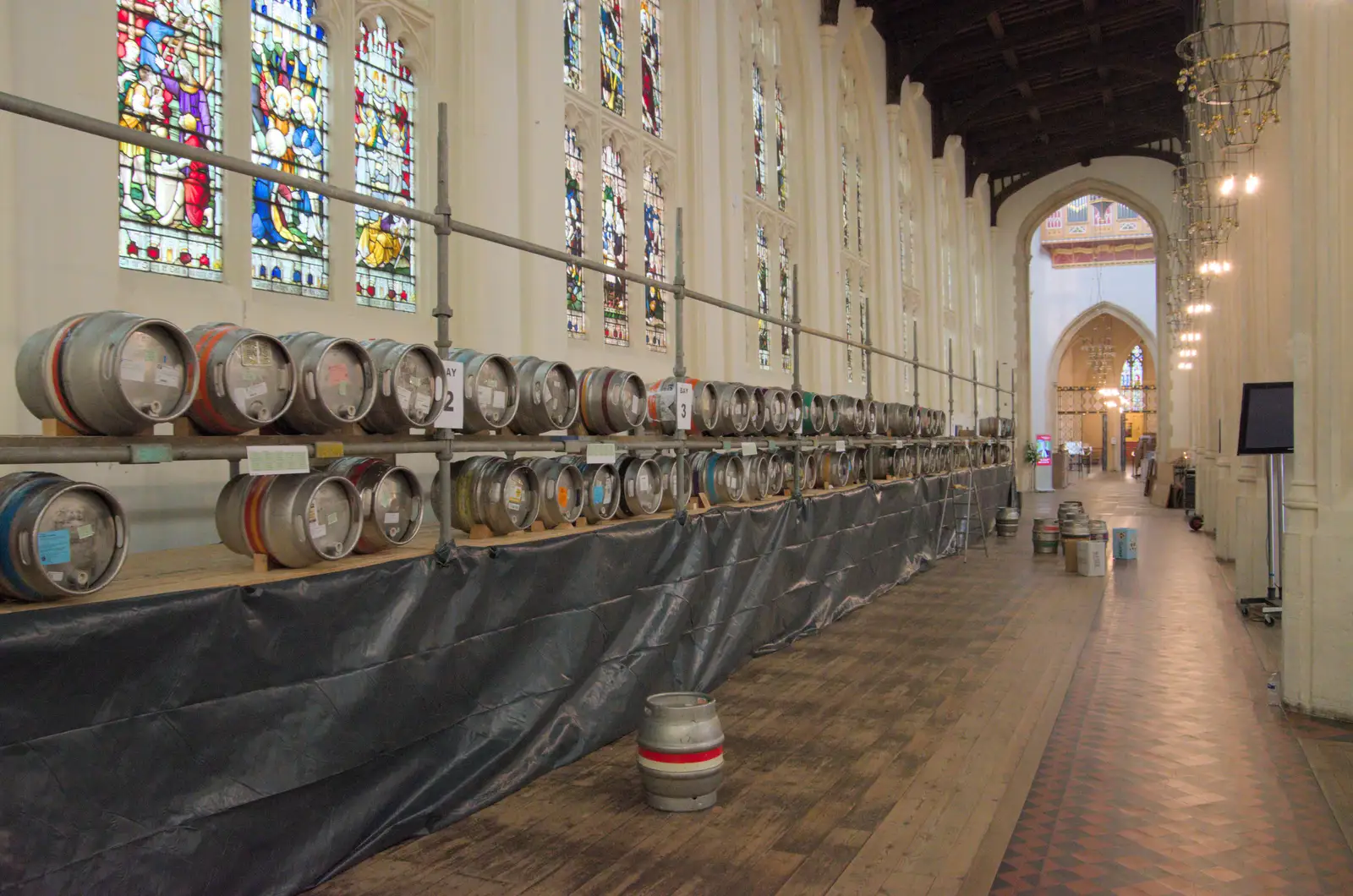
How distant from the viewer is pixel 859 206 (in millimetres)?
18688

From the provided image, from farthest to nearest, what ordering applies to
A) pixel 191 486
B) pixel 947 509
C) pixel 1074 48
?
pixel 1074 48
pixel 947 509
pixel 191 486

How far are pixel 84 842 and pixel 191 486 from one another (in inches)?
114

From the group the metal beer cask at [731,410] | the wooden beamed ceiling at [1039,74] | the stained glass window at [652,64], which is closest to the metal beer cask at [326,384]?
the metal beer cask at [731,410]

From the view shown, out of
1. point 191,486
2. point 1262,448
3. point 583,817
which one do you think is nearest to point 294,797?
point 583,817

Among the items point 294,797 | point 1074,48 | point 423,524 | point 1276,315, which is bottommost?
point 294,797

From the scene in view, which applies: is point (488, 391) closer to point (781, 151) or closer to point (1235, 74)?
point (1235, 74)

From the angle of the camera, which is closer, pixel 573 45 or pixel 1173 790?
pixel 1173 790

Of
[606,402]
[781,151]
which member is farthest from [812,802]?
[781,151]

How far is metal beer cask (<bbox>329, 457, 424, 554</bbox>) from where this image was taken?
13.4 feet

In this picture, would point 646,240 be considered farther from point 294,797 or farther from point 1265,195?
point 294,797

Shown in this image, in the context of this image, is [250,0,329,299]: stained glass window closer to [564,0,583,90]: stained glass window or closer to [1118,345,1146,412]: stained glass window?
[564,0,583,90]: stained glass window

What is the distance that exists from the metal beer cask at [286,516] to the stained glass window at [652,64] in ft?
26.2

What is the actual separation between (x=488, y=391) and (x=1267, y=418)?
5.93 metres

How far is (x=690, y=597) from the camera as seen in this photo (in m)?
6.01
